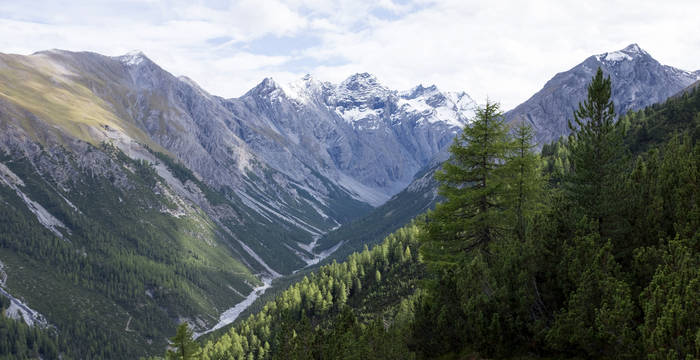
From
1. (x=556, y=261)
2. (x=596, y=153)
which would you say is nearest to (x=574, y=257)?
(x=556, y=261)

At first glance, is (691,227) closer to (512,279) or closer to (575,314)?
(575,314)

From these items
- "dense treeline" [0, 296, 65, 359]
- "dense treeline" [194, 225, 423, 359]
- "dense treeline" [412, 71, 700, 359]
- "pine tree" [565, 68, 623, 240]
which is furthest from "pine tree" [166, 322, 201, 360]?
"dense treeline" [0, 296, 65, 359]

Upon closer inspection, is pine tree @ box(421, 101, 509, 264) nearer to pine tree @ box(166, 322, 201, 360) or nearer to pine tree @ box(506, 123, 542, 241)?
pine tree @ box(506, 123, 542, 241)

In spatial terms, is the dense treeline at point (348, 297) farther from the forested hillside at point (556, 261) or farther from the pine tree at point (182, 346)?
the forested hillside at point (556, 261)

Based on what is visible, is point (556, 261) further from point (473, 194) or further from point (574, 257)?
point (473, 194)

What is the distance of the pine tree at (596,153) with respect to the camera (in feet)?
101

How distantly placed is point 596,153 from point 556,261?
46.5 feet

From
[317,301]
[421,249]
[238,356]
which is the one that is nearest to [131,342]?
[238,356]

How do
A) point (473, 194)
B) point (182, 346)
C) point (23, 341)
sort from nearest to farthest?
1. point (473, 194)
2. point (182, 346)
3. point (23, 341)

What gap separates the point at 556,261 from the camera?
24.9m

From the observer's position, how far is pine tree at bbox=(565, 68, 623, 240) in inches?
1208

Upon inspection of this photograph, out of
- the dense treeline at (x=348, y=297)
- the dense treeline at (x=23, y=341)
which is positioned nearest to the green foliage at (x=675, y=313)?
the dense treeline at (x=348, y=297)

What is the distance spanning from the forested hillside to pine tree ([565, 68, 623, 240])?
0.10 metres

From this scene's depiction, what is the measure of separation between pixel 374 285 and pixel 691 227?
→ 86.3 m
